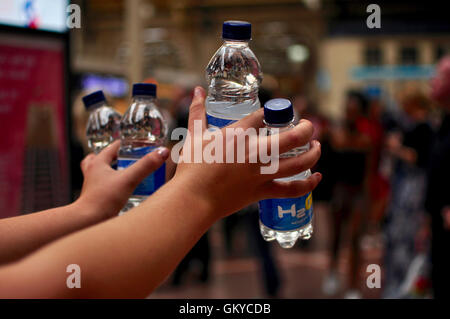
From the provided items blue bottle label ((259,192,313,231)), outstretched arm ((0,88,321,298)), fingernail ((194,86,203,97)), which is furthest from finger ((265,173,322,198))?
fingernail ((194,86,203,97))

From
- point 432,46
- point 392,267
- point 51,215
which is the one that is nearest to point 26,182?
point 51,215

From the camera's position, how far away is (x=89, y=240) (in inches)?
31.7

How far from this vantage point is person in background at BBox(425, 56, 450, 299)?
2922 millimetres

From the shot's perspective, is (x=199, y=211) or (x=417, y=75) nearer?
(x=199, y=211)

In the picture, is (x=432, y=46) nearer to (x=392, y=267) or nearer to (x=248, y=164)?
(x=392, y=267)

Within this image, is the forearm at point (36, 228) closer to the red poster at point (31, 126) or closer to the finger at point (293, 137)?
the finger at point (293, 137)

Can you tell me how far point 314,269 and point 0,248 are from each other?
17.4ft

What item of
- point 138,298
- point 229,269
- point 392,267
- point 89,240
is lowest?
point 229,269

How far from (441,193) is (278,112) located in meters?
2.32

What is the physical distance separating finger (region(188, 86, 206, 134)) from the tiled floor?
336 cm

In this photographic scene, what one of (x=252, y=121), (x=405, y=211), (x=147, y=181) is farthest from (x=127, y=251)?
(x=405, y=211)

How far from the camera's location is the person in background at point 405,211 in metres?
4.46

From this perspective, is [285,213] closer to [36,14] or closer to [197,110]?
[197,110]

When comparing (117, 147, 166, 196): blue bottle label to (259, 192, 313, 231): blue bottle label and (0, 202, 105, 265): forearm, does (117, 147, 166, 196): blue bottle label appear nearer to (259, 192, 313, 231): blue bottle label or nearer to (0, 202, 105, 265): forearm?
Result: (0, 202, 105, 265): forearm
